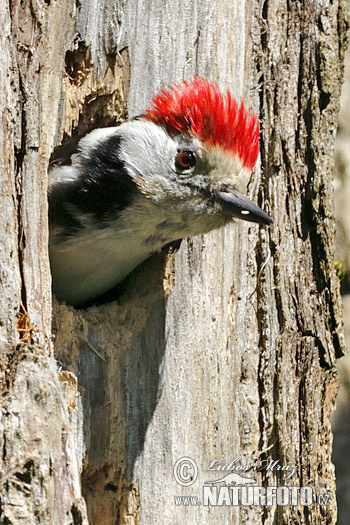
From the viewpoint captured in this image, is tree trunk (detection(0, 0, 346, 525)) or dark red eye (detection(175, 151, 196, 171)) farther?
dark red eye (detection(175, 151, 196, 171))

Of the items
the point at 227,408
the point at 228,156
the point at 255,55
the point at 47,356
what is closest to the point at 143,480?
the point at 227,408

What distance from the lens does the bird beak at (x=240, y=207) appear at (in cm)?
221

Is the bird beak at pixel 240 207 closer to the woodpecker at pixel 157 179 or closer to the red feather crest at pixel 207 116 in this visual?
the woodpecker at pixel 157 179

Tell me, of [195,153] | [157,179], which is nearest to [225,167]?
[195,153]

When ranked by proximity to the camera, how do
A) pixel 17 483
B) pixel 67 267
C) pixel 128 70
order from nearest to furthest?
1. pixel 17 483
2. pixel 128 70
3. pixel 67 267

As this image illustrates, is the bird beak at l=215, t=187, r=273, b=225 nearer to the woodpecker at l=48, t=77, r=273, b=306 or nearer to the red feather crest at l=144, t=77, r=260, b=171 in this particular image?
the woodpecker at l=48, t=77, r=273, b=306

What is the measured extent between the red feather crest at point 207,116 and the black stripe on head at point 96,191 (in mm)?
212

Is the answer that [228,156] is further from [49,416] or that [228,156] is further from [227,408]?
[49,416]

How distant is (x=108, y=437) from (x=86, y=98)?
3.63 feet

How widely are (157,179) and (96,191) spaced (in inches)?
8.8

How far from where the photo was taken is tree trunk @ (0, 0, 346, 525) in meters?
1.97

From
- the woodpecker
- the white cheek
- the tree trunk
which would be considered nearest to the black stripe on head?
the woodpecker

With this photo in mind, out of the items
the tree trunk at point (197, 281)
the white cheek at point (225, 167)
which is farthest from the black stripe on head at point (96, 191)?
the white cheek at point (225, 167)

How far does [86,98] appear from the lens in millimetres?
2365
